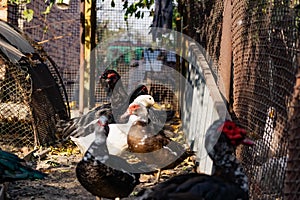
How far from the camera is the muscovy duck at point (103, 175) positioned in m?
3.95

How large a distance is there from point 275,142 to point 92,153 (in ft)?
4.93

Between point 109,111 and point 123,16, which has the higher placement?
point 123,16

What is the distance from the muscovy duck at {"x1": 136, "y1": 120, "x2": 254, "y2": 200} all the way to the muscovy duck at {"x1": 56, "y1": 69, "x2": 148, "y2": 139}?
2862mm

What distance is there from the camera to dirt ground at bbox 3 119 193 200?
4898mm

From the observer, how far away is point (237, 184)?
3088mm

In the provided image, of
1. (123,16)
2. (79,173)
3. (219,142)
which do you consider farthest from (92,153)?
(123,16)

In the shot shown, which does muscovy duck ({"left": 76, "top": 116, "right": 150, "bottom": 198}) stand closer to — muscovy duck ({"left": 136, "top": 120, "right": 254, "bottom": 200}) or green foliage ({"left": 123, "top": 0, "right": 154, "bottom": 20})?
muscovy duck ({"left": 136, "top": 120, "right": 254, "bottom": 200})

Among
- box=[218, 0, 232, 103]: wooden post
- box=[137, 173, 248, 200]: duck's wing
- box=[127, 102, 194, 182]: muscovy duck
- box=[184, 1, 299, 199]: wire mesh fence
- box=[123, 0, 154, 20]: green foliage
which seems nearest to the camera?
box=[137, 173, 248, 200]: duck's wing

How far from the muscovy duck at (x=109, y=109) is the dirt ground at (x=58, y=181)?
0.34 m

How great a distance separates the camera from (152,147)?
5531mm

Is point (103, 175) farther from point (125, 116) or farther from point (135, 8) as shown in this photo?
point (135, 8)

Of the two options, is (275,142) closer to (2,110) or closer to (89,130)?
(89,130)

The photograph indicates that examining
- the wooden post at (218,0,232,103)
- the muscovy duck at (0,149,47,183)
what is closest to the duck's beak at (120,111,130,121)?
the wooden post at (218,0,232,103)

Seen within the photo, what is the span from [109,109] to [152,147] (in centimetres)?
119
